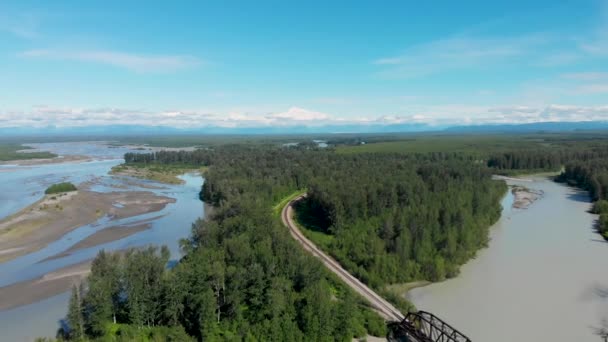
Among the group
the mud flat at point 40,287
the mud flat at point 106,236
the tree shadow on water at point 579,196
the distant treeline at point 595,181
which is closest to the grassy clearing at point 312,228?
the mud flat at point 106,236

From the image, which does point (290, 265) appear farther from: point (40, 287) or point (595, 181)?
point (595, 181)

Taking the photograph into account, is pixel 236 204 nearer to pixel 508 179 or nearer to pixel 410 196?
pixel 410 196

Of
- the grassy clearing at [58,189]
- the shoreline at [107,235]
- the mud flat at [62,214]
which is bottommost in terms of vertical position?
the shoreline at [107,235]

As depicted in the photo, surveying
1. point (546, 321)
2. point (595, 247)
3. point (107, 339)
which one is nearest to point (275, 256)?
point (107, 339)

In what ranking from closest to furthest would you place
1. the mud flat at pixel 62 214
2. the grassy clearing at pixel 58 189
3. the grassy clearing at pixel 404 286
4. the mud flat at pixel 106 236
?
the grassy clearing at pixel 404 286 < the mud flat at pixel 106 236 < the mud flat at pixel 62 214 < the grassy clearing at pixel 58 189

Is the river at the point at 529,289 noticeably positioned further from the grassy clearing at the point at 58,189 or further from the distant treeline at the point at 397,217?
the grassy clearing at the point at 58,189

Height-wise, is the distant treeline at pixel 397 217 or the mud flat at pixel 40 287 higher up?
the distant treeline at pixel 397 217
